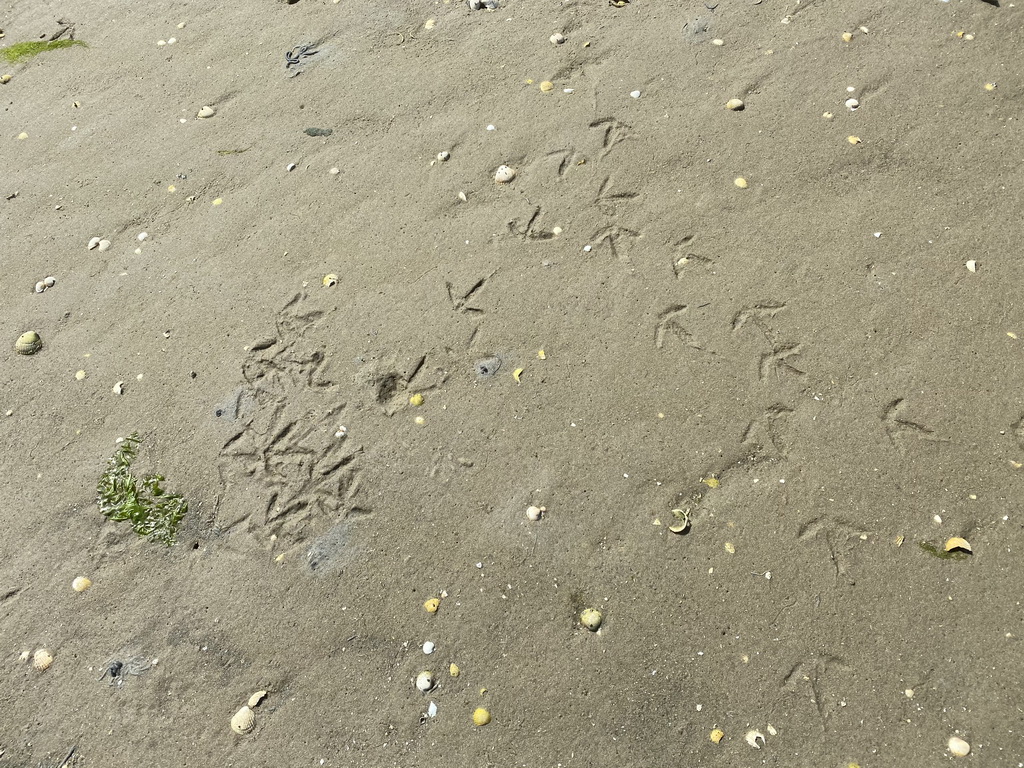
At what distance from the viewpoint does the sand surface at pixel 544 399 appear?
8.25 feet

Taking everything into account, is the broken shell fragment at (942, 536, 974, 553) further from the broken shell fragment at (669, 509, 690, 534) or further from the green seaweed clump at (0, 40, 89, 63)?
the green seaweed clump at (0, 40, 89, 63)

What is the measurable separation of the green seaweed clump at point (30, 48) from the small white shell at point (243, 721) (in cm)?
458

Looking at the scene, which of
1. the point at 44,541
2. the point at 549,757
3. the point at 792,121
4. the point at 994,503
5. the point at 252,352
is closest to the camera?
the point at 549,757

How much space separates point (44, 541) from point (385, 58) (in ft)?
10.3

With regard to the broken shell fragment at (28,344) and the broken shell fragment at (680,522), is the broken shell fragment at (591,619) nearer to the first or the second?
the broken shell fragment at (680,522)

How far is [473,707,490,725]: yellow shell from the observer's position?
2498mm

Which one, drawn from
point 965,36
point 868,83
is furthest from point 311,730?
point 965,36

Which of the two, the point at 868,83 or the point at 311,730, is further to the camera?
the point at 868,83

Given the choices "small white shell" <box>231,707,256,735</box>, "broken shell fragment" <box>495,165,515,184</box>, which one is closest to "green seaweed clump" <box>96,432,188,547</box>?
"small white shell" <box>231,707,256,735</box>

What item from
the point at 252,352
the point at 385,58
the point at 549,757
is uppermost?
the point at 385,58

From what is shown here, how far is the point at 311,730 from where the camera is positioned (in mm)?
2547

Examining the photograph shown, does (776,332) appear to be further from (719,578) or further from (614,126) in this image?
(614,126)

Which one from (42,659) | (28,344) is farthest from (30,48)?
(42,659)

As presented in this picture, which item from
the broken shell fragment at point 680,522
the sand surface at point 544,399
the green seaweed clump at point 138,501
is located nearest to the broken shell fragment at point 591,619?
the sand surface at point 544,399
